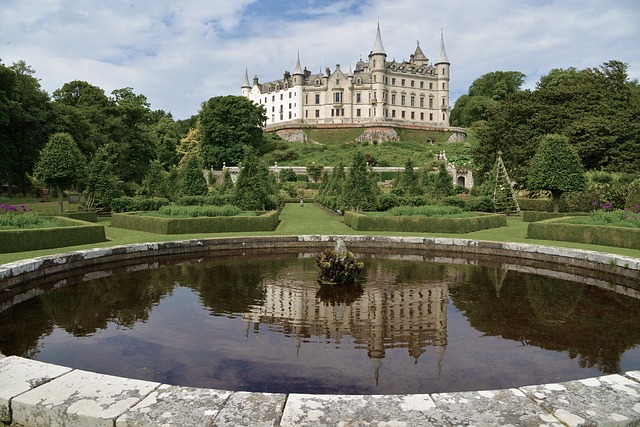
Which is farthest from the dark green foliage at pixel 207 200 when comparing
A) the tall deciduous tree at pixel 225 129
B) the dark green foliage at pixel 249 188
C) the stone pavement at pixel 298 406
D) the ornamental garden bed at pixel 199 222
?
the tall deciduous tree at pixel 225 129

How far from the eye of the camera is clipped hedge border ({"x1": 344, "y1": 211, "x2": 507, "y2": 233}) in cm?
1912

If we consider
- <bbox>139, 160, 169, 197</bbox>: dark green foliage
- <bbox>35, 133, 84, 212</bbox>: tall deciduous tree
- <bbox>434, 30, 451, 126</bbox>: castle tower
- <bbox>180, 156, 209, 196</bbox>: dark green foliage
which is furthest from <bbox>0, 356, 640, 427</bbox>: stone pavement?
<bbox>434, 30, 451, 126</bbox>: castle tower

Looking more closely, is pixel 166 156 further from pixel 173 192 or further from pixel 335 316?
pixel 335 316

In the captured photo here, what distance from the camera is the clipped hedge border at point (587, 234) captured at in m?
14.5

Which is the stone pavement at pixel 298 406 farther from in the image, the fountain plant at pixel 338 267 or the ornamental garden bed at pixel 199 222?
the ornamental garden bed at pixel 199 222

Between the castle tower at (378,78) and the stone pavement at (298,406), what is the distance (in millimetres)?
86630

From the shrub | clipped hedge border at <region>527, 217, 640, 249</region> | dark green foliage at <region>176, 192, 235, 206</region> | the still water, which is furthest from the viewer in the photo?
dark green foliage at <region>176, 192, 235, 206</region>

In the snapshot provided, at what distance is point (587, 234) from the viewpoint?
15.7 m

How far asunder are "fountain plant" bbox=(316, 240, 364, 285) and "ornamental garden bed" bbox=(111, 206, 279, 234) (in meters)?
9.28

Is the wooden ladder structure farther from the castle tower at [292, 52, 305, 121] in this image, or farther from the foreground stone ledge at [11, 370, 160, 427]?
the castle tower at [292, 52, 305, 121]

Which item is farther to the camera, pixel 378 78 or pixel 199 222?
pixel 378 78

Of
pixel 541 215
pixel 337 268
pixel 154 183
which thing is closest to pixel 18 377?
pixel 337 268

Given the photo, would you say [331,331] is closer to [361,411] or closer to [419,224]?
[361,411]

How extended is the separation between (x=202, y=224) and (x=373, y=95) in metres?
75.4
